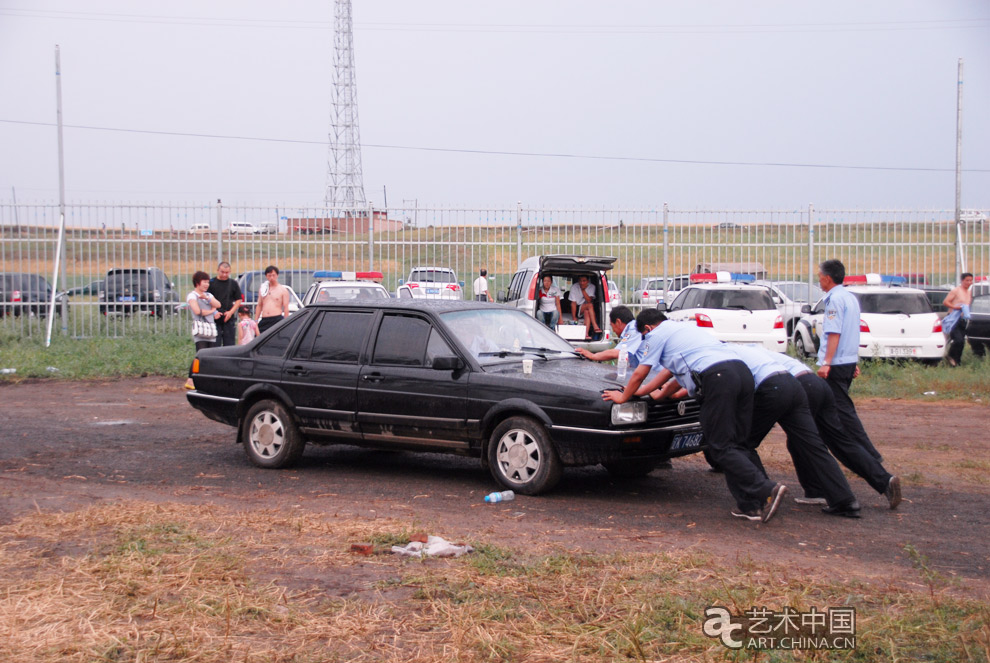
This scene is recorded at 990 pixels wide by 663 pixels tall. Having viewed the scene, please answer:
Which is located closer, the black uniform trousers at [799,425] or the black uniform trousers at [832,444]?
the black uniform trousers at [799,425]

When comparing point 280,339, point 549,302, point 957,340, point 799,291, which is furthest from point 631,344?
point 799,291

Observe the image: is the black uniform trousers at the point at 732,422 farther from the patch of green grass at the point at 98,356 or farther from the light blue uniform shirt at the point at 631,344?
the patch of green grass at the point at 98,356

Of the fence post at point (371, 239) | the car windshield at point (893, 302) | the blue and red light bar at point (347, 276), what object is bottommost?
the car windshield at point (893, 302)

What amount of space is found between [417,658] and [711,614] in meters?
1.39

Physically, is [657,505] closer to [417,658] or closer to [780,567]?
[780,567]

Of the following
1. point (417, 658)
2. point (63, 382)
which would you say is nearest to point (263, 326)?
point (63, 382)

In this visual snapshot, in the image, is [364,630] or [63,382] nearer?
[364,630]

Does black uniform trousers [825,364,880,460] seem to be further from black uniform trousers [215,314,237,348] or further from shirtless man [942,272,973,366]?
shirtless man [942,272,973,366]

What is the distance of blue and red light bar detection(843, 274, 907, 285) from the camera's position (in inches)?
644

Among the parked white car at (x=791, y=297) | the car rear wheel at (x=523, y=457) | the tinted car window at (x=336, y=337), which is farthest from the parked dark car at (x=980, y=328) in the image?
the tinted car window at (x=336, y=337)

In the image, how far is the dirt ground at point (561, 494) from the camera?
5750 millimetres

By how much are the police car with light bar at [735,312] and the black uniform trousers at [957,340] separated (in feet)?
8.84

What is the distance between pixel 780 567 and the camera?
525cm

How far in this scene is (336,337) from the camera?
8133 millimetres
